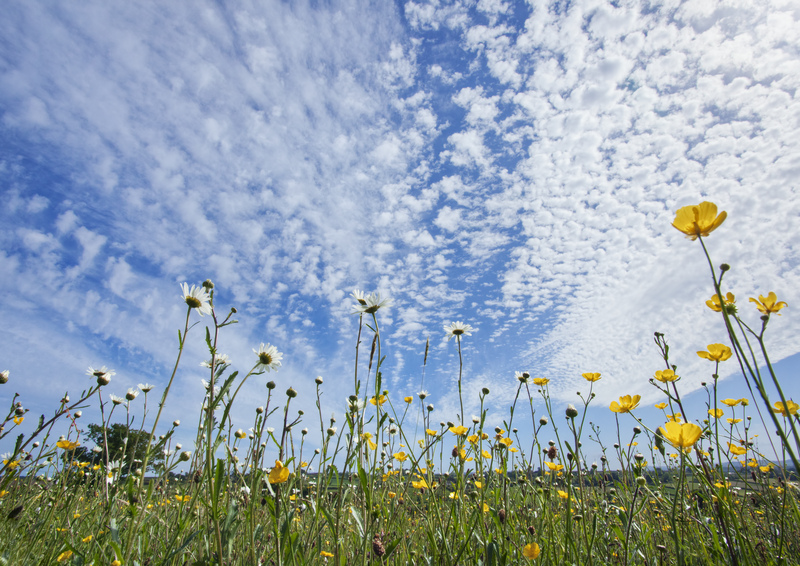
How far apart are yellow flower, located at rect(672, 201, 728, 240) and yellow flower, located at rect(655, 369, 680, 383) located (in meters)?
0.88

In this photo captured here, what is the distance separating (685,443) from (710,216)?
76cm

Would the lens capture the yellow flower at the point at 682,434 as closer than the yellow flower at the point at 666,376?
Yes

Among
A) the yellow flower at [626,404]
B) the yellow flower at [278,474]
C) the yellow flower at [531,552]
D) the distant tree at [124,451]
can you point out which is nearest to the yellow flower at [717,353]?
the yellow flower at [626,404]

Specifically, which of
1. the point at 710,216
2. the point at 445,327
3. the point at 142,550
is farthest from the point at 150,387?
the point at 710,216

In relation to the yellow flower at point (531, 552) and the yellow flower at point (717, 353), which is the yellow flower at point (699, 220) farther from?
the yellow flower at point (531, 552)

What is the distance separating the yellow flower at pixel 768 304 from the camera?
4.16 feet

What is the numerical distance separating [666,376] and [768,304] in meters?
0.64

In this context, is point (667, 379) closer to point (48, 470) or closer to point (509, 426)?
point (509, 426)

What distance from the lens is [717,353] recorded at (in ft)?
5.71

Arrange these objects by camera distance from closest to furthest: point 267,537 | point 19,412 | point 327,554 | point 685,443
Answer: point 685,443 → point 327,554 → point 267,537 → point 19,412

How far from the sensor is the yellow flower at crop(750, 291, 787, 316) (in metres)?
1.27

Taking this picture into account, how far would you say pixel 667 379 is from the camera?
1.81m

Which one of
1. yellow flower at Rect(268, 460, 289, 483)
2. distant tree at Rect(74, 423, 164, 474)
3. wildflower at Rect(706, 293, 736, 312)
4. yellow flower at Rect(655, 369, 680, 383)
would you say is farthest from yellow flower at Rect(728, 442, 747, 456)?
distant tree at Rect(74, 423, 164, 474)

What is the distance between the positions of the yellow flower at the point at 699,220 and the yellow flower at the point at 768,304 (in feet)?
1.17
